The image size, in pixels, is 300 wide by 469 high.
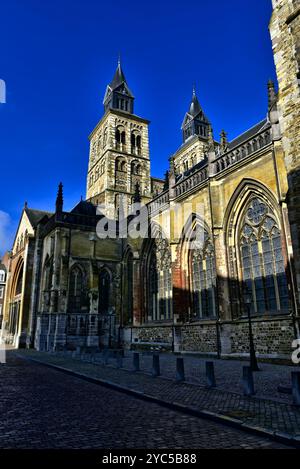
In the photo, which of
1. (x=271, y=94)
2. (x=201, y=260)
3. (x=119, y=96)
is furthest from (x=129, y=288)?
(x=119, y=96)

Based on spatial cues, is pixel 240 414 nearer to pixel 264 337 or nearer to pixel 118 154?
pixel 264 337

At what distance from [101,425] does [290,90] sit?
13.1 meters

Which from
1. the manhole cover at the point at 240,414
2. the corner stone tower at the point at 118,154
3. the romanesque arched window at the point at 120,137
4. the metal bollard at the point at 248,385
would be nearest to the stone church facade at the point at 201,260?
the metal bollard at the point at 248,385

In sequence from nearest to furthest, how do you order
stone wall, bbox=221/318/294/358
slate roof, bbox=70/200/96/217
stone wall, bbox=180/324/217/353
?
stone wall, bbox=221/318/294/358, stone wall, bbox=180/324/217/353, slate roof, bbox=70/200/96/217

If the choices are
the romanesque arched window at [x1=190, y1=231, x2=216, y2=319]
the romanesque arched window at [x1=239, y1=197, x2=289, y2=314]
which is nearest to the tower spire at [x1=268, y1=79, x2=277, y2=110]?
the romanesque arched window at [x1=239, y1=197, x2=289, y2=314]

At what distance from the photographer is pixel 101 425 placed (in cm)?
526

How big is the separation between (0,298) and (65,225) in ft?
139

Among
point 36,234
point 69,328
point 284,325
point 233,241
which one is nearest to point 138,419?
point 284,325

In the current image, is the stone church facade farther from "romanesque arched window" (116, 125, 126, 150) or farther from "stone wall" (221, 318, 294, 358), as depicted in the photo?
"romanesque arched window" (116, 125, 126, 150)

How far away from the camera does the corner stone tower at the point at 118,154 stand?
39656 mm

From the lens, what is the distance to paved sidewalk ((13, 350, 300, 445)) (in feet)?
15.8

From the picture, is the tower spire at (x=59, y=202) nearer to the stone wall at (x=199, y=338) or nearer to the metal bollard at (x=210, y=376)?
the stone wall at (x=199, y=338)

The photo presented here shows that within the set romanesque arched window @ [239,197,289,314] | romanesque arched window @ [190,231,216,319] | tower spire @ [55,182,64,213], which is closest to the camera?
romanesque arched window @ [239,197,289,314]

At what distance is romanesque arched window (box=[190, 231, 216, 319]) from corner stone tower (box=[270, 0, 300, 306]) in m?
5.83
